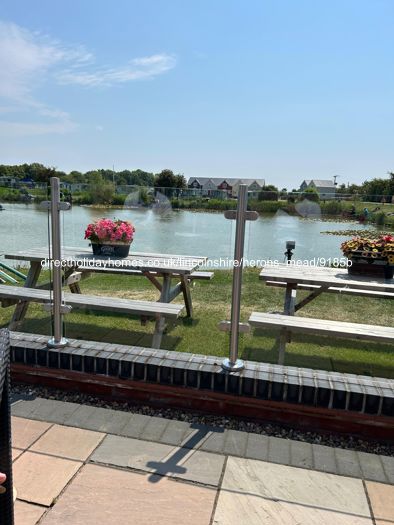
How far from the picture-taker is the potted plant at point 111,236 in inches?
152

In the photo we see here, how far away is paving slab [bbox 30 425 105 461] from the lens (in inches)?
75.6

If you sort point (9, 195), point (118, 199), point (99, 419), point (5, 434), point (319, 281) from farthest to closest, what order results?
point (319, 281) < point (118, 199) < point (9, 195) < point (99, 419) < point (5, 434)

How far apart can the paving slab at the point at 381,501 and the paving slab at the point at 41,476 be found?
125cm

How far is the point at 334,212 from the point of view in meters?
2.84

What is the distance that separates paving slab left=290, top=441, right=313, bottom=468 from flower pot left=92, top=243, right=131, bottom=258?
2.62 metres

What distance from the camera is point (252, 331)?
8.65 ft

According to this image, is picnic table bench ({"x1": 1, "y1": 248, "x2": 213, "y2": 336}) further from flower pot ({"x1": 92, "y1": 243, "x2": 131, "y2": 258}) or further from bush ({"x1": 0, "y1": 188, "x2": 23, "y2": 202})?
bush ({"x1": 0, "y1": 188, "x2": 23, "y2": 202})

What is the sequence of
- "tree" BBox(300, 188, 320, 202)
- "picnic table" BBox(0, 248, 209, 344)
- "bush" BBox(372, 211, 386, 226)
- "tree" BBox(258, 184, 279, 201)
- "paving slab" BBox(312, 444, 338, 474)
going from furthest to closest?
"picnic table" BBox(0, 248, 209, 344)
"bush" BBox(372, 211, 386, 226)
"tree" BBox(300, 188, 320, 202)
"tree" BBox(258, 184, 279, 201)
"paving slab" BBox(312, 444, 338, 474)

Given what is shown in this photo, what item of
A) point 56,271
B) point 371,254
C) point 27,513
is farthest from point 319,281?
point 27,513

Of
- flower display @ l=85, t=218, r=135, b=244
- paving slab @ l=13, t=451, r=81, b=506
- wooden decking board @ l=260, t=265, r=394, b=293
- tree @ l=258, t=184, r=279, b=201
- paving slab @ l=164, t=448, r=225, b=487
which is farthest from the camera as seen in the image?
flower display @ l=85, t=218, r=135, b=244

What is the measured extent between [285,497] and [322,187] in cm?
180

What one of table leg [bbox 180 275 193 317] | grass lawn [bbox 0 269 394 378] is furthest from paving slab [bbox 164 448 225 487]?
table leg [bbox 180 275 193 317]

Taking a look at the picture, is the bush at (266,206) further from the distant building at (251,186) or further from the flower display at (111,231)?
the flower display at (111,231)

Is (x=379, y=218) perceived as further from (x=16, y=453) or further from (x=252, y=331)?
(x=16, y=453)
